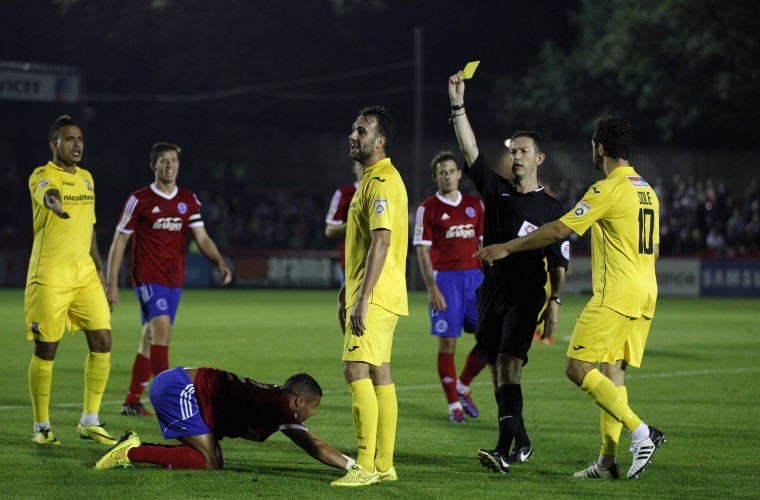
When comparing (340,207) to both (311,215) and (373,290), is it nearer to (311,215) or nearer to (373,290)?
(373,290)

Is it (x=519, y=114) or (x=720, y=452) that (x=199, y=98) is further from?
(x=720, y=452)

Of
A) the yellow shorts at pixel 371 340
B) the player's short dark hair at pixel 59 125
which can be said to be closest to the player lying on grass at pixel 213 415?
the yellow shorts at pixel 371 340

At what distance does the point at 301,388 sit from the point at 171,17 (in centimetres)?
3778

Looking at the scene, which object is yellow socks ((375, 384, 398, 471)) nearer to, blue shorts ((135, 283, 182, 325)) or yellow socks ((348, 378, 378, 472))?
yellow socks ((348, 378, 378, 472))

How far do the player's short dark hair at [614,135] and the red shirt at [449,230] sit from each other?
11.9 feet

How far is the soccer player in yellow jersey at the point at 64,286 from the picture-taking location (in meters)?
9.60

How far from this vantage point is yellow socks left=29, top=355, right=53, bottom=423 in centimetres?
959

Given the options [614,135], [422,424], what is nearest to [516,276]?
[614,135]

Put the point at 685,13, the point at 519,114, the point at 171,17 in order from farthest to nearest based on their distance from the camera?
the point at 519,114 < the point at 171,17 < the point at 685,13

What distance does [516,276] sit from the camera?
885cm

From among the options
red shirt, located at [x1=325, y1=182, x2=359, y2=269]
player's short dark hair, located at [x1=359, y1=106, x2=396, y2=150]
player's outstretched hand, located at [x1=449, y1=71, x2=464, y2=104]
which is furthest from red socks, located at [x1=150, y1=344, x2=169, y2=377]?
player's outstretched hand, located at [x1=449, y1=71, x2=464, y2=104]

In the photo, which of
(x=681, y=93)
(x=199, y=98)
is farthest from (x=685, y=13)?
(x=199, y=98)

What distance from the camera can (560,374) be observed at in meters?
14.9

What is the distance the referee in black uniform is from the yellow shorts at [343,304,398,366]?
3.89 ft
